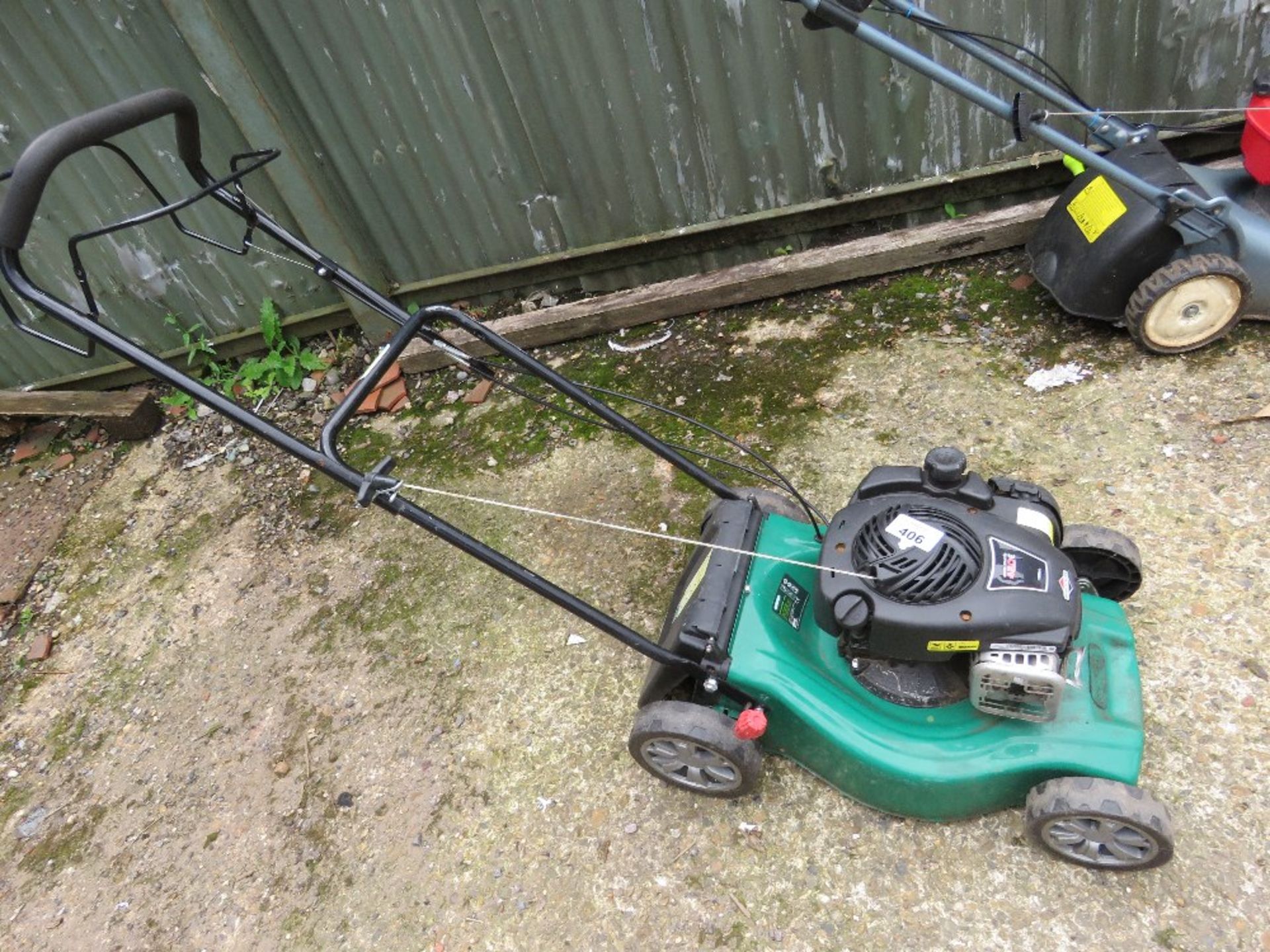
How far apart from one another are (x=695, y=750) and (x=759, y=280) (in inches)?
78.8

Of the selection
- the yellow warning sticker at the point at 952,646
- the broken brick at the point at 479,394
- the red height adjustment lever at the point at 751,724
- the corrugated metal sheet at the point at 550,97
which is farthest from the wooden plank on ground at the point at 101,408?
the yellow warning sticker at the point at 952,646

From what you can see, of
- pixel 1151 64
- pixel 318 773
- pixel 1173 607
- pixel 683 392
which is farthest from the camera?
pixel 683 392

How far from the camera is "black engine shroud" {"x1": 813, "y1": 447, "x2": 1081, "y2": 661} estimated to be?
59.6 inches

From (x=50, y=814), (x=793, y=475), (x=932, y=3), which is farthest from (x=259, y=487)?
(x=932, y=3)

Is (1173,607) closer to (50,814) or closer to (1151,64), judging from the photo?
(1151,64)

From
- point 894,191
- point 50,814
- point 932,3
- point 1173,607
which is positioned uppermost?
point 932,3

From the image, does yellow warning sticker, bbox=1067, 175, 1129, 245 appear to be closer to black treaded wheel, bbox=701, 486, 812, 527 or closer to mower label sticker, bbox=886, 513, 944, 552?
black treaded wheel, bbox=701, 486, 812, 527

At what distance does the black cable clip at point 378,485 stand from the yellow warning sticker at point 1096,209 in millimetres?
2220

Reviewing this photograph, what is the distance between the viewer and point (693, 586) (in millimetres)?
1913

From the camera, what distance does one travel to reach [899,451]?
2.65 metres

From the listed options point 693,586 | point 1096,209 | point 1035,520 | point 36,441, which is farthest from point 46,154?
point 36,441

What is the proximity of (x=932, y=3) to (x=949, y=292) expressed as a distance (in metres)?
0.97

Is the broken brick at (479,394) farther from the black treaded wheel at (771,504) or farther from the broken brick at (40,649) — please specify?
the broken brick at (40,649)

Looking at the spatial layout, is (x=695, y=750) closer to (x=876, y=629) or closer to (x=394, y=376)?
(x=876, y=629)
